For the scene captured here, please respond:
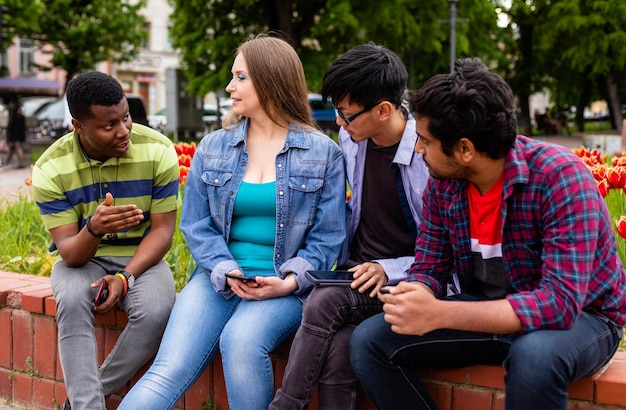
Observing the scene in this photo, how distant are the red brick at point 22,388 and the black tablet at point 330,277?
171 cm

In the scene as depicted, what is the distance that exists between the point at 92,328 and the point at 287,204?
2.99ft

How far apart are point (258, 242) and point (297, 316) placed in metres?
0.40

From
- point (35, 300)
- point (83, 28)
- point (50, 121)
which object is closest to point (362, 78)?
point (35, 300)

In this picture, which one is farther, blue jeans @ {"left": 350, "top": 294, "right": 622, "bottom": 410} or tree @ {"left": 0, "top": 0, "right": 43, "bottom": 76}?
tree @ {"left": 0, "top": 0, "right": 43, "bottom": 76}

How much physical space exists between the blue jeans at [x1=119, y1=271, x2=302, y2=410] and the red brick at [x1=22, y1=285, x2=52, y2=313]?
0.91m

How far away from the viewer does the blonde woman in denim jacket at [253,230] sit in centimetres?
284

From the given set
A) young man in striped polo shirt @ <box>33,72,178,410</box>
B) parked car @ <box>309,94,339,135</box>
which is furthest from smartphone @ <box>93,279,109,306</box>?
parked car @ <box>309,94,339,135</box>

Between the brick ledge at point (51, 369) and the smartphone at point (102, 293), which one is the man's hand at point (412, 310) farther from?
the smartphone at point (102, 293)

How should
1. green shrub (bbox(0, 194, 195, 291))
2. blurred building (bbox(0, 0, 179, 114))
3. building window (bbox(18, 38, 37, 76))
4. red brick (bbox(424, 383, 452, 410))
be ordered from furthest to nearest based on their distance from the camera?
blurred building (bbox(0, 0, 179, 114)) → building window (bbox(18, 38, 37, 76)) → green shrub (bbox(0, 194, 195, 291)) → red brick (bbox(424, 383, 452, 410))

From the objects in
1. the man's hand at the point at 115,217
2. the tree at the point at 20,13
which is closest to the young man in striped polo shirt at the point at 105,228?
the man's hand at the point at 115,217

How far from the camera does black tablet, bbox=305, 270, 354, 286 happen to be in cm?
281

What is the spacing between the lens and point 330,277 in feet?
9.45

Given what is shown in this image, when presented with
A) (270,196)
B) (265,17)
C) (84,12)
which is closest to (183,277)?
(270,196)

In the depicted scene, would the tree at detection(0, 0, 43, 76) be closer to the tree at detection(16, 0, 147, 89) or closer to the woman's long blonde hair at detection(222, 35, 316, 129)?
the tree at detection(16, 0, 147, 89)
